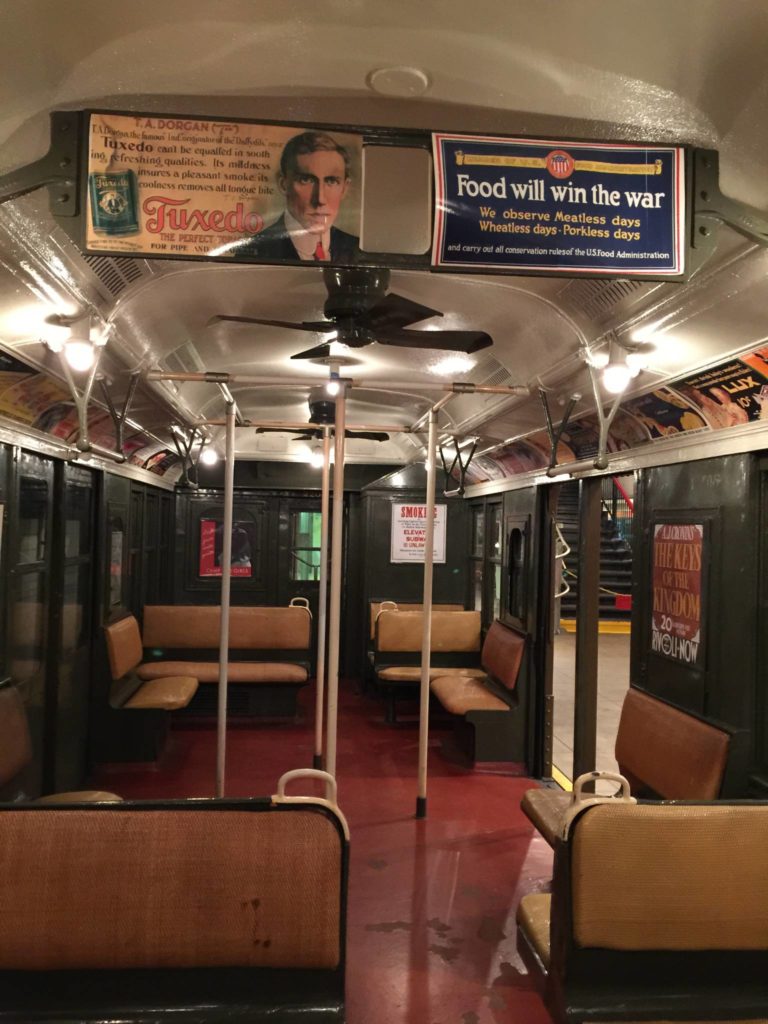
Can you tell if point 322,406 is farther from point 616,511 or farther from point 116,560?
point 616,511

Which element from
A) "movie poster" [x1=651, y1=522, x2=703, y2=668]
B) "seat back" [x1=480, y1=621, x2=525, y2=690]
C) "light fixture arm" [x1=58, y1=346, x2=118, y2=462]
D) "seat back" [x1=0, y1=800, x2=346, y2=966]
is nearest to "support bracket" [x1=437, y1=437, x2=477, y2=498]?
"seat back" [x1=480, y1=621, x2=525, y2=690]

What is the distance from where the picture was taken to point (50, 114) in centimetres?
237

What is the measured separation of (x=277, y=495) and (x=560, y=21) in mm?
8457

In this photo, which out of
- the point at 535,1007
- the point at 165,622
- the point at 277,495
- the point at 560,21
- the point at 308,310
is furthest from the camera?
the point at 277,495

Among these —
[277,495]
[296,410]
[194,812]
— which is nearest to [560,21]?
[194,812]

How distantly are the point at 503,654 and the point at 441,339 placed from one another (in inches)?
164

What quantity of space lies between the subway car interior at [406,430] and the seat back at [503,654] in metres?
0.07

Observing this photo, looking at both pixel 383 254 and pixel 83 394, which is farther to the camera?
pixel 83 394

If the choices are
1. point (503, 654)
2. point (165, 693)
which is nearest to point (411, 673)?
point (503, 654)

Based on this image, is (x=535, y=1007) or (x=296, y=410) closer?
(x=535, y=1007)

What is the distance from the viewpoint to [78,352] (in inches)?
135

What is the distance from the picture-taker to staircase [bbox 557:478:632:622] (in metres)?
17.2

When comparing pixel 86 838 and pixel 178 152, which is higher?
pixel 178 152

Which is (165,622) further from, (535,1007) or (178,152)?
(178,152)
